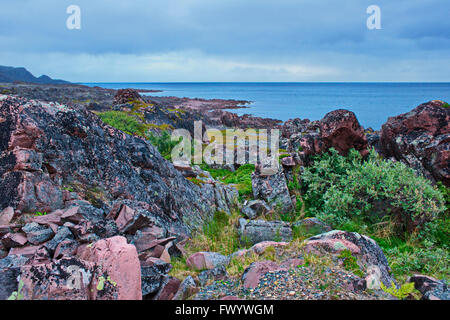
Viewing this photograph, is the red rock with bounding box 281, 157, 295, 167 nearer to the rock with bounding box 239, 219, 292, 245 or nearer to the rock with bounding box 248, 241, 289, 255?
the rock with bounding box 239, 219, 292, 245

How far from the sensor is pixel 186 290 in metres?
4.96

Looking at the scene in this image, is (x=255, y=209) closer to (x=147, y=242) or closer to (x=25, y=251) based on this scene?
(x=147, y=242)

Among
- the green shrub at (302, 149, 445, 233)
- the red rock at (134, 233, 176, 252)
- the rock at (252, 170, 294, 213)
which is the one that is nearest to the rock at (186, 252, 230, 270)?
the red rock at (134, 233, 176, 252)

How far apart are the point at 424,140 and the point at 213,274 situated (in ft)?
44.6

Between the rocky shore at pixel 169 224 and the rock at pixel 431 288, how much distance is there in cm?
3

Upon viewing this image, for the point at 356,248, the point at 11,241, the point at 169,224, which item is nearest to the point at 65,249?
the point at 11,241

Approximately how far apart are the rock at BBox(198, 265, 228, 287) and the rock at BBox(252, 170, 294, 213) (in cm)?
715

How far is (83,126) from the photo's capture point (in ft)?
27.9

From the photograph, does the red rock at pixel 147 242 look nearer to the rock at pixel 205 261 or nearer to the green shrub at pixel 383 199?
the rock at pixel 205 261

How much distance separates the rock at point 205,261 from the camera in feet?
20.2

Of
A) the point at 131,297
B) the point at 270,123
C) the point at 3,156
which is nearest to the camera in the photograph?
the point at 131,297

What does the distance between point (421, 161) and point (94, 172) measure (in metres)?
14.5
